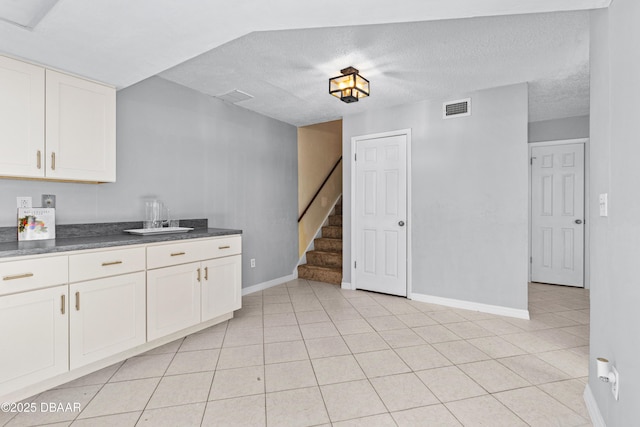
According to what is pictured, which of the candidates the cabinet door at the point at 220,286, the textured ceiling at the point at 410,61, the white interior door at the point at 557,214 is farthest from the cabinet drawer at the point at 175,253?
the white interior door at the point at 557,214

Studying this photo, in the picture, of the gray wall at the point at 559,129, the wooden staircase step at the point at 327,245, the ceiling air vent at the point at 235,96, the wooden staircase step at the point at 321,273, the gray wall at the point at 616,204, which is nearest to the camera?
the gray wall at the point at 616,204

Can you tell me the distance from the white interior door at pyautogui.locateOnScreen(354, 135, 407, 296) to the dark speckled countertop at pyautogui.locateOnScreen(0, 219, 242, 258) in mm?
1856

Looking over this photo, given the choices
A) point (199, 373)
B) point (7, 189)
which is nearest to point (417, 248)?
point (199, 373)

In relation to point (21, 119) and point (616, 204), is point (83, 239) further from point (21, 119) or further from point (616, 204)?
point (616, 204)

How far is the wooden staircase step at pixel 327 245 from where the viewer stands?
5219 millimetres

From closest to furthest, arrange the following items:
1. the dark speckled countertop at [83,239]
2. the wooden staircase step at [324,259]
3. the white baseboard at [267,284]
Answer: the dark speckled countertop at [83,239], the white baseboard at [267,284], the wooden staircase step at [324,259]

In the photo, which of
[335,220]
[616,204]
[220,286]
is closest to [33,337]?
[220,286]

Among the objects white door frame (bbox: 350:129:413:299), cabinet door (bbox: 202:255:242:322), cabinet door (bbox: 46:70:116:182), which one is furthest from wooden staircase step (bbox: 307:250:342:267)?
cabinet door (bbox: 46:70:116:182)

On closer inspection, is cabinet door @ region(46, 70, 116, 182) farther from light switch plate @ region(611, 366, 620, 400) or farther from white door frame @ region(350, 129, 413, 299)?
light switch plate @ region(611, 366, 620, 400)

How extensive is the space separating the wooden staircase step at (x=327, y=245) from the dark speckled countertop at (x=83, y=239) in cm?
234

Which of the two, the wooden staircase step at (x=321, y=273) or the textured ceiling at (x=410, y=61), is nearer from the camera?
the textured ceiling at (x=410, y=61)

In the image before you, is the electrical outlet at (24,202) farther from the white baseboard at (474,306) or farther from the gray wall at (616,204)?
the white baseboard at (474,306)

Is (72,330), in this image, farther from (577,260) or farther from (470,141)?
(577,260)

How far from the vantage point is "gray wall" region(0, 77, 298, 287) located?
275 cm
